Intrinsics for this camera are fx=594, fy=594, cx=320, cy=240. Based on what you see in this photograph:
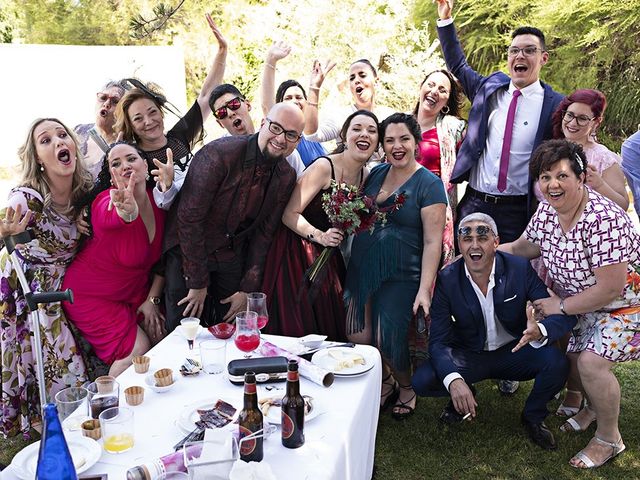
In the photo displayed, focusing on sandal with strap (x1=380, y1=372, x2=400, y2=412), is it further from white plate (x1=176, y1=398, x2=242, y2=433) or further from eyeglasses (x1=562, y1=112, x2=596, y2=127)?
eyeglasses (x1=562, y1=112, x2=596, y2=127)

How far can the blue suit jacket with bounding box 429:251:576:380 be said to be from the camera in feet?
11.0

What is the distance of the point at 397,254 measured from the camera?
351 cm

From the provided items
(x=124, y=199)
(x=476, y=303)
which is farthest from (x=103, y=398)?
(x=476, y=303)

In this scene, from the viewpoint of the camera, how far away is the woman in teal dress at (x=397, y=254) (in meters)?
3.46

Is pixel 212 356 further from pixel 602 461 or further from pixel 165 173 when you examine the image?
pixel 602 461

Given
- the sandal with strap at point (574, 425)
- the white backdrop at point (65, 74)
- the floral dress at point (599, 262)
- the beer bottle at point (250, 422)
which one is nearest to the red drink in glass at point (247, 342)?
the beer bottle at point (250, 422)

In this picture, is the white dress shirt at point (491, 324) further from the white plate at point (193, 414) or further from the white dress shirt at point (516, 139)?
the white plate at point (193, 414)

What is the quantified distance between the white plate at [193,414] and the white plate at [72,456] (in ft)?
0.92

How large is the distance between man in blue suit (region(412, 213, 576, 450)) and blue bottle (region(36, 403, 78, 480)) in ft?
7.00

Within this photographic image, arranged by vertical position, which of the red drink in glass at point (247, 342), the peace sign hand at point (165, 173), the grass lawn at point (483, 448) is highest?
the peace sign hand at point (165, 173)

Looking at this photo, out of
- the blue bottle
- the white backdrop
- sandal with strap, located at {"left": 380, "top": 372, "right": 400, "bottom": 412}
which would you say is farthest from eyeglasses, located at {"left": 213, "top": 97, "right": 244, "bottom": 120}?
the white backdrop

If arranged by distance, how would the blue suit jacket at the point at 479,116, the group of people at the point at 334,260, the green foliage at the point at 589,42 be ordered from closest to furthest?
the group of people at the point at 334,260
the blue suit jacket at the point at 479,116
the green foliage at the point at 589,42

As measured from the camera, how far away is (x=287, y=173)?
344 centimetres

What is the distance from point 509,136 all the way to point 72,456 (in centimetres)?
327
